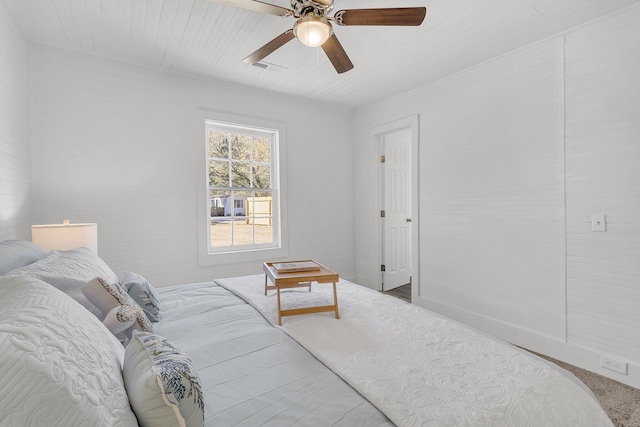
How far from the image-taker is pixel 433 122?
11.9 ft

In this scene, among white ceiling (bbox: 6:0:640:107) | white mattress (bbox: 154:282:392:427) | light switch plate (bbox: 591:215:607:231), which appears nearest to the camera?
white mattress (bbox: 154:282:392:427)

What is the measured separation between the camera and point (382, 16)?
1.76m

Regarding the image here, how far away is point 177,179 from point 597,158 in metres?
3.83

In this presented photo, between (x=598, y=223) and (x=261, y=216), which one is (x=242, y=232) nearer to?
(x=261, y=216)

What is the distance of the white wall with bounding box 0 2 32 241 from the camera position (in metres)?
2.05

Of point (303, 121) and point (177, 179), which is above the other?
point (303, 121)

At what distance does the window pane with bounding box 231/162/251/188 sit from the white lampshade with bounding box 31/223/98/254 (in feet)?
5.87

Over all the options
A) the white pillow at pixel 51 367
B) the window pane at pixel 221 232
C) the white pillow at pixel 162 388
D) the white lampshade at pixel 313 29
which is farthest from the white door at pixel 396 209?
the white pillow at pixel 51 367

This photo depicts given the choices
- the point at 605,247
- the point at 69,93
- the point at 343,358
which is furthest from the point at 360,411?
the point at 69,93

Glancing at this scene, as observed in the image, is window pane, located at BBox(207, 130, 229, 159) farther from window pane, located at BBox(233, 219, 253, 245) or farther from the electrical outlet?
the electrical outlet

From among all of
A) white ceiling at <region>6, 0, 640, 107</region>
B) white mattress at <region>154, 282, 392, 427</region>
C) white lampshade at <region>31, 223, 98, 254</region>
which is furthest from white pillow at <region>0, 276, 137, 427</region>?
white ceiling at <region>6, 0, 640, 107</region>

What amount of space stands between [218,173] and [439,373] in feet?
10.8

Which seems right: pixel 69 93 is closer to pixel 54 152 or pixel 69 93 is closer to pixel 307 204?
pixel 54 152

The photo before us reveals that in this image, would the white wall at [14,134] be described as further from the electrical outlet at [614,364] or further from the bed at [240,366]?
the electrical outlet at [614,364]
